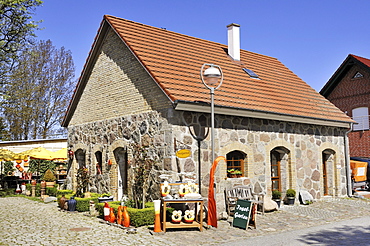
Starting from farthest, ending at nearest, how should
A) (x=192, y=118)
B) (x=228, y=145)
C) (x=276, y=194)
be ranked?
(x=276, y=194) → (x=228, y=145) → (x=192, y=118)

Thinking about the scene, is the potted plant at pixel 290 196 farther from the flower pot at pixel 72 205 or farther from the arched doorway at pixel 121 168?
the flower pot at pixel 72 205

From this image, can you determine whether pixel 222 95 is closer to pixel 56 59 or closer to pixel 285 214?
pixel 285 214

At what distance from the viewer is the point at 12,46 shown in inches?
795

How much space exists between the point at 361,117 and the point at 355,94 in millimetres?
1813

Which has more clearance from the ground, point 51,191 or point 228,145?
point 228,145

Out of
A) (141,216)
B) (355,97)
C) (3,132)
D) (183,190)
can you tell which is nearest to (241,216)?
(183,190)

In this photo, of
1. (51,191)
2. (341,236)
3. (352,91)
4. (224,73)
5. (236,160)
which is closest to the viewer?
(341,236)

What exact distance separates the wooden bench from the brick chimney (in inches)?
260

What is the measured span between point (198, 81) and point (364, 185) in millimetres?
11361

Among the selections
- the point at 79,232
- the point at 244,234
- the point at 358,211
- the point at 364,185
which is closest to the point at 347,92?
the point at 364,185

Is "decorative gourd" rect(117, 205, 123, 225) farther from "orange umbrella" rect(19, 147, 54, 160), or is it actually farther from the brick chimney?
"orange umbrella" rect(19, 147, 54, 160)

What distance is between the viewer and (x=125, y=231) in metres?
9.84

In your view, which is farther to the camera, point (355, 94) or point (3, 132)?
point (3, 132)

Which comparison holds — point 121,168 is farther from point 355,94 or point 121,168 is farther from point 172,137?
point 355,94
